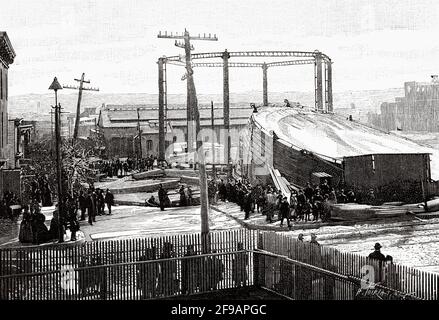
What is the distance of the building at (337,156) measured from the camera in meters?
26.6

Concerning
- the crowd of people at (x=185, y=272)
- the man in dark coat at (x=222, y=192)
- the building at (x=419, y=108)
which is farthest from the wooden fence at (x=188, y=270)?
the building at (x=419, y=108)

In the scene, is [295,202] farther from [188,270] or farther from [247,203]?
[188,270]

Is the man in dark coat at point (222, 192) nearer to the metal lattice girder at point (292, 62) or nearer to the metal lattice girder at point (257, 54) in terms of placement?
the metal lattice girder at point (257, 54)

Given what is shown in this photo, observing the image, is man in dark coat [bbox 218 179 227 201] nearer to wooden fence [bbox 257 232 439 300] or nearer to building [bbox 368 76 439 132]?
wooden fence [bbox 257 232 439 300]

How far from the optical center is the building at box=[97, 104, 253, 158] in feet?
215

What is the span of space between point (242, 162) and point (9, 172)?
16328mm

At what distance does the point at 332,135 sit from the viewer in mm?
37250

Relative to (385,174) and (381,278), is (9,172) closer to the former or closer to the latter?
(385,174)

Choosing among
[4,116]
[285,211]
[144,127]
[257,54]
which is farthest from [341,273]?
[144,127]

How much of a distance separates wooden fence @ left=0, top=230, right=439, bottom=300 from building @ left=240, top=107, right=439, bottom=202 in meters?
13.4

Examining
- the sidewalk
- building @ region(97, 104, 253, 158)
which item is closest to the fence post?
the sidewalk

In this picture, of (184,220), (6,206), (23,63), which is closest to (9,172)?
(6,206)
